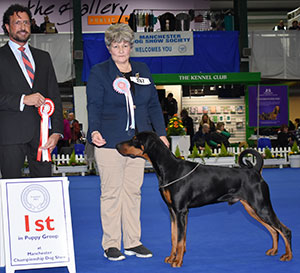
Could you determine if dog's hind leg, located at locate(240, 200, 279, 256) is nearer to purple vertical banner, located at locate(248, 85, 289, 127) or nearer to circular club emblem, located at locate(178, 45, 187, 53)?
circular club emblem, located at locate(178, 45, 187, 53)

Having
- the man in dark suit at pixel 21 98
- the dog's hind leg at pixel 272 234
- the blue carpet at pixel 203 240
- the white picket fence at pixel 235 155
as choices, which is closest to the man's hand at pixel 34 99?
the man in dark suit at pixel 21 98

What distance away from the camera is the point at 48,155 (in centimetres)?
308

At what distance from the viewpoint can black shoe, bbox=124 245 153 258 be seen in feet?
11.3

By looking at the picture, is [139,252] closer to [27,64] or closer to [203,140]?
[27,64]

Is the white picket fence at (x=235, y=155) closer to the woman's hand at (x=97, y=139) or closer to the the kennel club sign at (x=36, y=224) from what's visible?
the woman's hand at (x=97, y=139)

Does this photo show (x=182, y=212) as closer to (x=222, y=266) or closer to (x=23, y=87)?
(x=222, y=266)

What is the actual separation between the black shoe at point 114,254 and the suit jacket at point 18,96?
3.05ft

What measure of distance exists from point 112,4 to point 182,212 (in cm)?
1414

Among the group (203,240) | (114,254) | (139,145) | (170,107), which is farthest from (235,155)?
(139,145)

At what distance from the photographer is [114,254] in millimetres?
3381

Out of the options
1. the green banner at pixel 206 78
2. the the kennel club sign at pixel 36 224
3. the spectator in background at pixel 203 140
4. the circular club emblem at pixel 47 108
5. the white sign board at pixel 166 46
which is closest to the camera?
the the kennel club sign at pixel 36 224

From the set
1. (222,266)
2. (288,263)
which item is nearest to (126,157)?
(222,266)

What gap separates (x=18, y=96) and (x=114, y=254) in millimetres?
1270

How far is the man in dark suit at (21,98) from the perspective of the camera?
2.96 m
